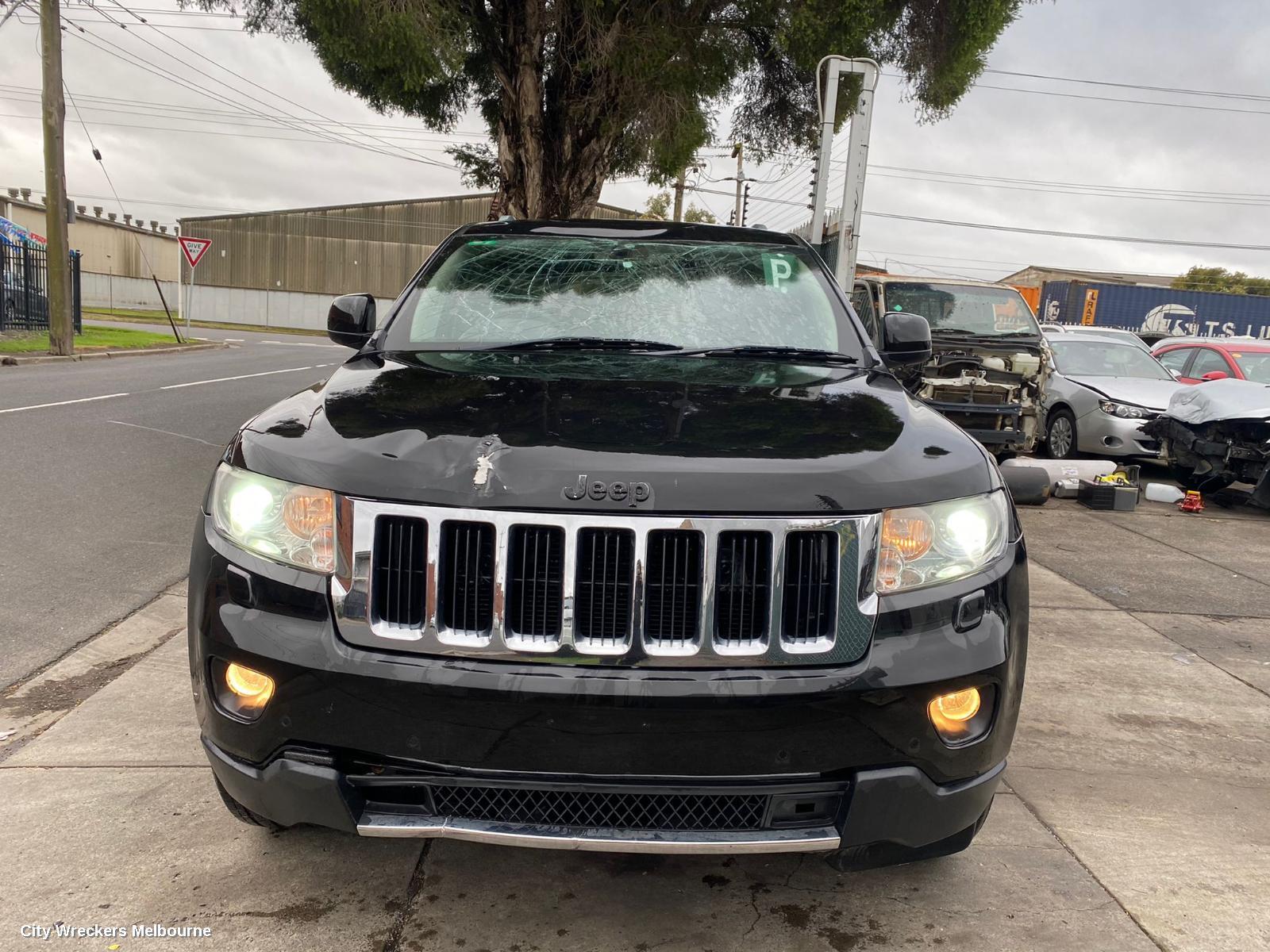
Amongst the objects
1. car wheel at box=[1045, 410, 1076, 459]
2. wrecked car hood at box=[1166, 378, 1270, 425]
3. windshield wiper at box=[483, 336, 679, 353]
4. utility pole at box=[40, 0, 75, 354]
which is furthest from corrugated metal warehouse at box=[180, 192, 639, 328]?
windshield wiper at box=[483, 336, 679, 353]

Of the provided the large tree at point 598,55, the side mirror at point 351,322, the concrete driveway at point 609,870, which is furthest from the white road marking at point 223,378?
the concrete driveway at point 609,870

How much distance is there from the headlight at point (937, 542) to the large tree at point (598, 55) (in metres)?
8.83

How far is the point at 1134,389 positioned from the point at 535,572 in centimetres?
1082

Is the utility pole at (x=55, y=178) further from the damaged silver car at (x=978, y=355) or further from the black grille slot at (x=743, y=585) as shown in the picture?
the black grille slot at (x=743, y=585)

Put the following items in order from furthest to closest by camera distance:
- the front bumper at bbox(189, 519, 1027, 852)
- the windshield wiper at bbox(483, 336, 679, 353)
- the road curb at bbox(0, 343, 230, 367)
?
1. the road curb at bbox(0, 343, 230, 367)
2. the windshield wiper at bbox(483, 336, 679, 353)
3. the front bumper at bbox(189, 519, 1027, 852)

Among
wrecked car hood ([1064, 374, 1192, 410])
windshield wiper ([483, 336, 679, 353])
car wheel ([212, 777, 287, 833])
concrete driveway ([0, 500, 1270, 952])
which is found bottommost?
concrete driveway ([0, 500, 1270, 952])

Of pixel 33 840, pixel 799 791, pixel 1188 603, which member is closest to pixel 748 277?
pixel 799 791

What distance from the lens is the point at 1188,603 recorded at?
578cm

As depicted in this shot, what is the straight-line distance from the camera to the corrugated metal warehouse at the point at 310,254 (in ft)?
Answer: 162

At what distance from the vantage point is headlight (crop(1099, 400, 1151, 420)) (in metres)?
10.5

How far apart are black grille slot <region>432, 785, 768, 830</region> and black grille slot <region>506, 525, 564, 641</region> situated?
1.17 ft

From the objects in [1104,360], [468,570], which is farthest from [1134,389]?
[468,570]

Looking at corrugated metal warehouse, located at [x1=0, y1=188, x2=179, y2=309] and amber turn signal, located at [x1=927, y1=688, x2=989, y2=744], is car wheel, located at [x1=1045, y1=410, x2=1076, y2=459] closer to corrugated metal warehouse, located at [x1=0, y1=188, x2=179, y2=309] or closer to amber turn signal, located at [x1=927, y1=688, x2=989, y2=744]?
amber turn signal, located at [x1=927, y1=688, x2=989, y2=744]

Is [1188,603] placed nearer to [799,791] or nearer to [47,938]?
[799,791]
